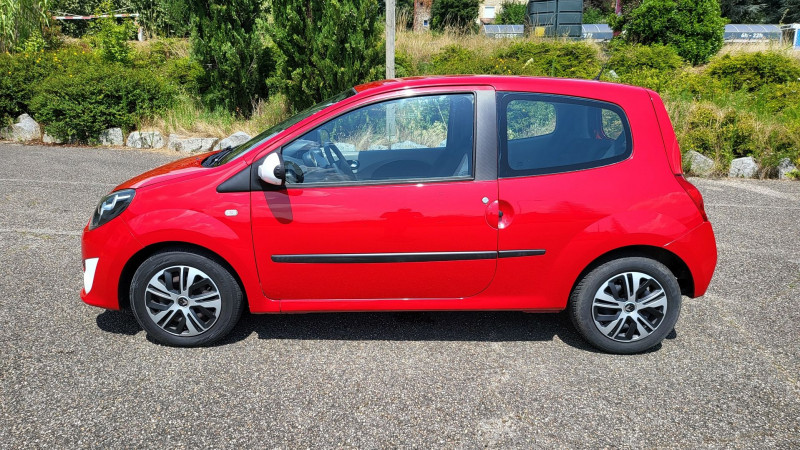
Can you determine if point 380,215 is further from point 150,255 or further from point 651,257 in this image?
point 651,257

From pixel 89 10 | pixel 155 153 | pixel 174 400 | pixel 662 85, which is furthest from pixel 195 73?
pixel 89 10

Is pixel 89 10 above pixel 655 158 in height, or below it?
above

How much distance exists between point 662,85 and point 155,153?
32.6 ft

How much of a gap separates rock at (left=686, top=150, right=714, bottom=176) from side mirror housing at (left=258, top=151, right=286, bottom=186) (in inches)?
325

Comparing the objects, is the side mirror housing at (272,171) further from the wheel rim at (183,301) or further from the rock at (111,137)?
the rock at (111,137)

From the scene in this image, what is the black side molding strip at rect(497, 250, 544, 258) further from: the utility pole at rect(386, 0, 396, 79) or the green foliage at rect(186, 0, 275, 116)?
the green foliage at rect(186, 0, 275, 116)

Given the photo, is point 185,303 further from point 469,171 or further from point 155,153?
point 155,153

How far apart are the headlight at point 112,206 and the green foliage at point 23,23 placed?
12628 mm

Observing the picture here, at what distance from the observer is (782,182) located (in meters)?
9.49

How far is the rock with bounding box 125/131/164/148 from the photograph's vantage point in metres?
11.4

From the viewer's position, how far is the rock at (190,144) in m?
11.1

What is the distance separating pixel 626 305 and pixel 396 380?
1.49m

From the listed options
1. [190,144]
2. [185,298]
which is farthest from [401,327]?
[190,144]

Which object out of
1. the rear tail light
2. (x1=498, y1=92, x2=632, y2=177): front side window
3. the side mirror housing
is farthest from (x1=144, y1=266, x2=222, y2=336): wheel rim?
the rear tail light
